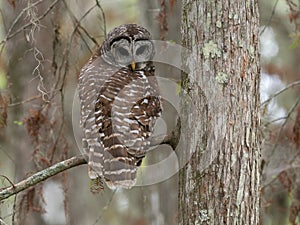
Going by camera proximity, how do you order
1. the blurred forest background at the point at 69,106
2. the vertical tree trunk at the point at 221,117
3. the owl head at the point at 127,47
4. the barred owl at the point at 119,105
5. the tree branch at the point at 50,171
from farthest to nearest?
the blurred forest background at the point at 69,106
the owl head at the point at 127,47
the barred owl at the point at 119,105
the tree branch at the point at 50,171
the vertical tree trunk at the point at 221,117

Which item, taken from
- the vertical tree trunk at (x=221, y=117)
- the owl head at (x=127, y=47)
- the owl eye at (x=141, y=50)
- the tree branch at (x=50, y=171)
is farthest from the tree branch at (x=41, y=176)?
the owl eye at (x=141, y=50)

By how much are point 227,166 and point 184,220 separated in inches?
16.6

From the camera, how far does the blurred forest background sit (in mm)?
5191

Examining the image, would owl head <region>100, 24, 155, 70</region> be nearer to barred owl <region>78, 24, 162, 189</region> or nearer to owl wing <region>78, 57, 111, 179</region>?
barred owl <region>78, 24, 162, 189</region>

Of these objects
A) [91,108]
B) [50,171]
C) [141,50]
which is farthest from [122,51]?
[50,171]

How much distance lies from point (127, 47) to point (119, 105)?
0.85 metres

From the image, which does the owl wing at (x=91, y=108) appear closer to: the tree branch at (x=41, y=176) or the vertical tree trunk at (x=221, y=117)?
the tree branch at (x=41, y=176)

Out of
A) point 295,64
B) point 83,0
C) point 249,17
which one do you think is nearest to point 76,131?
point 249,17

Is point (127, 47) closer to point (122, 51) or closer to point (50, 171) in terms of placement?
point (122, 51)

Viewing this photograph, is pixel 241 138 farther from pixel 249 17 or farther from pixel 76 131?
pixel 76 131

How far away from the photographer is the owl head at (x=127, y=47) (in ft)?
16.3

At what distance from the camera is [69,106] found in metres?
12.2

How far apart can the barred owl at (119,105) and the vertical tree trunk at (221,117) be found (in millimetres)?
524

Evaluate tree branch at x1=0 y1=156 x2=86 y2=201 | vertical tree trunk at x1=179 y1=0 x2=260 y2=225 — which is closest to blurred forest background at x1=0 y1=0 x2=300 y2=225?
tree branch at x1=0 y1=156 x2=86 y2=201
